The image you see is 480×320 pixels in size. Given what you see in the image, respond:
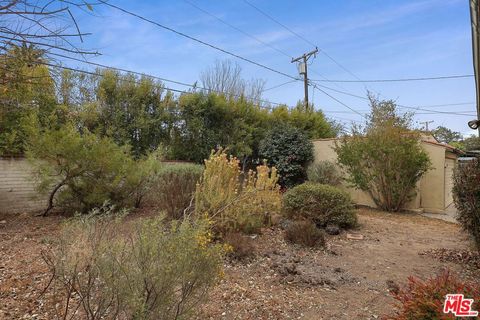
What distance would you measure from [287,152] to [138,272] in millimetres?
10956

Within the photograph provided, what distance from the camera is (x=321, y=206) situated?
665 cm

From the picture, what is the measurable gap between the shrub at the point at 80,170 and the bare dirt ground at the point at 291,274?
2.45 feet

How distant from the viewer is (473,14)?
274cm

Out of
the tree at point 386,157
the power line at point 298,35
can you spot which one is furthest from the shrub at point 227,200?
the power line at point 298,35

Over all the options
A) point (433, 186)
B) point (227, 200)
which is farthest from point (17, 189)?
point (433, 186)

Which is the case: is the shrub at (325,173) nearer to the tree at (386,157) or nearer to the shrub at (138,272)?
the tree at (386,157)

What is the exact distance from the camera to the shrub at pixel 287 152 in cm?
1268

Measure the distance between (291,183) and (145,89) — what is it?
636cm

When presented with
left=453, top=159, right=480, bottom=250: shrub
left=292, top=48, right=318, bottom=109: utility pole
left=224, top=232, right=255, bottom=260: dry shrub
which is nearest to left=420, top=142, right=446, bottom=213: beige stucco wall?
left=453, top=159, right=480, bottom=250: shrub

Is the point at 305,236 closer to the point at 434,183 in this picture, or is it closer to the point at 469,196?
the point at 469,196

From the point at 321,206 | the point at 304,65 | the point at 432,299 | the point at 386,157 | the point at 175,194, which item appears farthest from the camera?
the point at 304,65

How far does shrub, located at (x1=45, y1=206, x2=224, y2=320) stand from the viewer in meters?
2.09

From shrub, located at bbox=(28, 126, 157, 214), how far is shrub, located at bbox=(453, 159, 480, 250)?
6068 millimetres

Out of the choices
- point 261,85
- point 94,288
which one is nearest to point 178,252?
point 94,288
